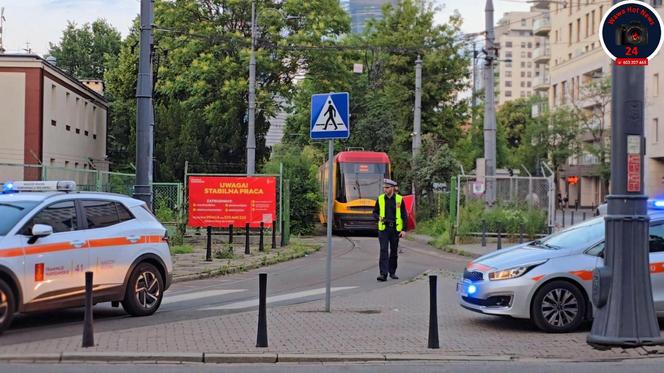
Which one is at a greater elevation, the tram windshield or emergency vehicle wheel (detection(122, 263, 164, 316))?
the tram windshield

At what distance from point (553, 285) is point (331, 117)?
3757 mm

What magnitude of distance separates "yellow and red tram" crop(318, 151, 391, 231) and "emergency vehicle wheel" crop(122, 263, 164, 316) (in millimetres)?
22229

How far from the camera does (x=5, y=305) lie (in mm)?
9398

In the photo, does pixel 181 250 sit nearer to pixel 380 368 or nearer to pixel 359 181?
pixel 359 181

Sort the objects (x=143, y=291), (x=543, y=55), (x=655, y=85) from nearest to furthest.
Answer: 1. (x=143, y=291)
2. (x=655, y=85)
3. (x=543, y=55)

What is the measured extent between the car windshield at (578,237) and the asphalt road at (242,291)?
4.26 meters

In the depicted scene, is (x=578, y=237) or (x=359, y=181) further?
(x=359, y=181)

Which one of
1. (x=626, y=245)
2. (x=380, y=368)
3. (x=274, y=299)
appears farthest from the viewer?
(x=274, y=299)

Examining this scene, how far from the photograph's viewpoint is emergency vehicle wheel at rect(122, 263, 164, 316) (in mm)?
11195

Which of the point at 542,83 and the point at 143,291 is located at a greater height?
the point at 542,83

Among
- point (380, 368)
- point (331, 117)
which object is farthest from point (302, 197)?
point (380, 368)

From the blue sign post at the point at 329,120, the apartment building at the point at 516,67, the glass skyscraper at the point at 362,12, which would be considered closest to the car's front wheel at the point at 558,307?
the blue sign post at the point at 329,120

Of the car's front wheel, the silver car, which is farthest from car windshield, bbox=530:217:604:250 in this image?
the car's front wheel

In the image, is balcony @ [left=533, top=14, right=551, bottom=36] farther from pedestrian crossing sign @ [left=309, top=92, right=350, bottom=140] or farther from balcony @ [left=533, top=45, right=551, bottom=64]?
pedestrian crossing sign @ [left=309, top=92, right=350, bottom=140]
